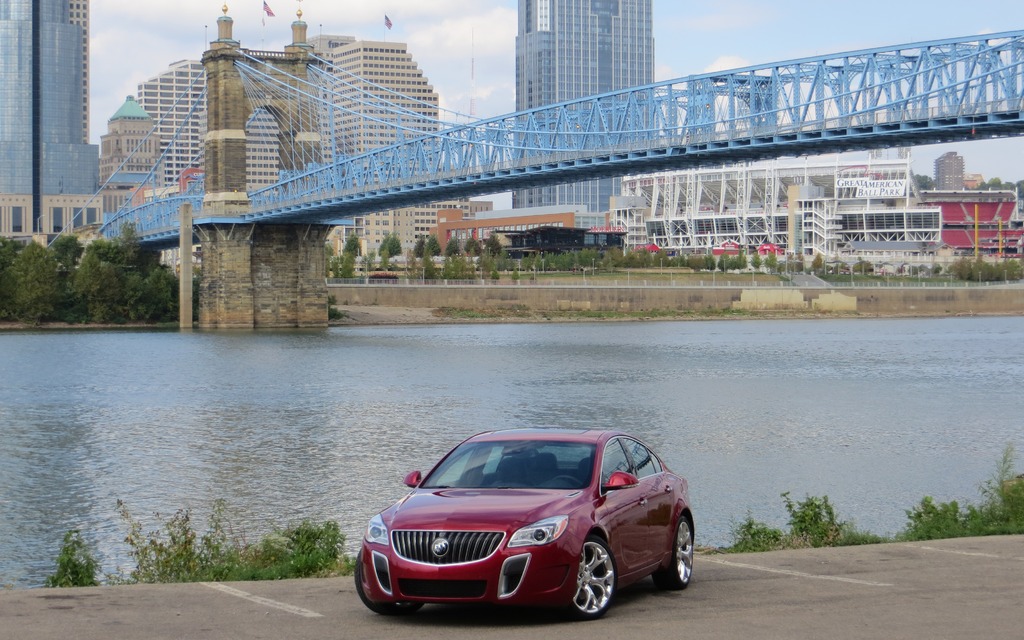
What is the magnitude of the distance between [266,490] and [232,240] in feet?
241

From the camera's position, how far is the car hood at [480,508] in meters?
9.87

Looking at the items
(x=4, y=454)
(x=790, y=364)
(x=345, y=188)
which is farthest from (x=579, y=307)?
(x=4, y=454)

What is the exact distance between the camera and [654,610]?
10617 millimetres

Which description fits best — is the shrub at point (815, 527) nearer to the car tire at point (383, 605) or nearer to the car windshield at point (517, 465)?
the car windshield at point (517, 465)

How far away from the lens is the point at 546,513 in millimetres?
10023

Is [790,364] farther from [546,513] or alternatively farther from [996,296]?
[996,296]

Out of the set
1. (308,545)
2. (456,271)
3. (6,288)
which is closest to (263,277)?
(6,288)

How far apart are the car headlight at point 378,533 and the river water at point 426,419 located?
755 centimetres

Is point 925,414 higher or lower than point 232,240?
lower

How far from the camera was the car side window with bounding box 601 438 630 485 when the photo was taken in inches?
435

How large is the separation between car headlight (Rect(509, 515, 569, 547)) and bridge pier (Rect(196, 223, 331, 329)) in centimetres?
8742

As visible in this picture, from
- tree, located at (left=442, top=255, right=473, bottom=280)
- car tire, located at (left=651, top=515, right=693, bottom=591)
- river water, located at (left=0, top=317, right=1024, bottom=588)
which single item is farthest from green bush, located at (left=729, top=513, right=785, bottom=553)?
tree, located at (left=442, top=255, right=473, bottom=280)

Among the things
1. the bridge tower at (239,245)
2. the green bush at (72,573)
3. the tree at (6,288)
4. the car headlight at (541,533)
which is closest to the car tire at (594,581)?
the car headlight at (541,533)

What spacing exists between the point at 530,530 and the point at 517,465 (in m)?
1.40
